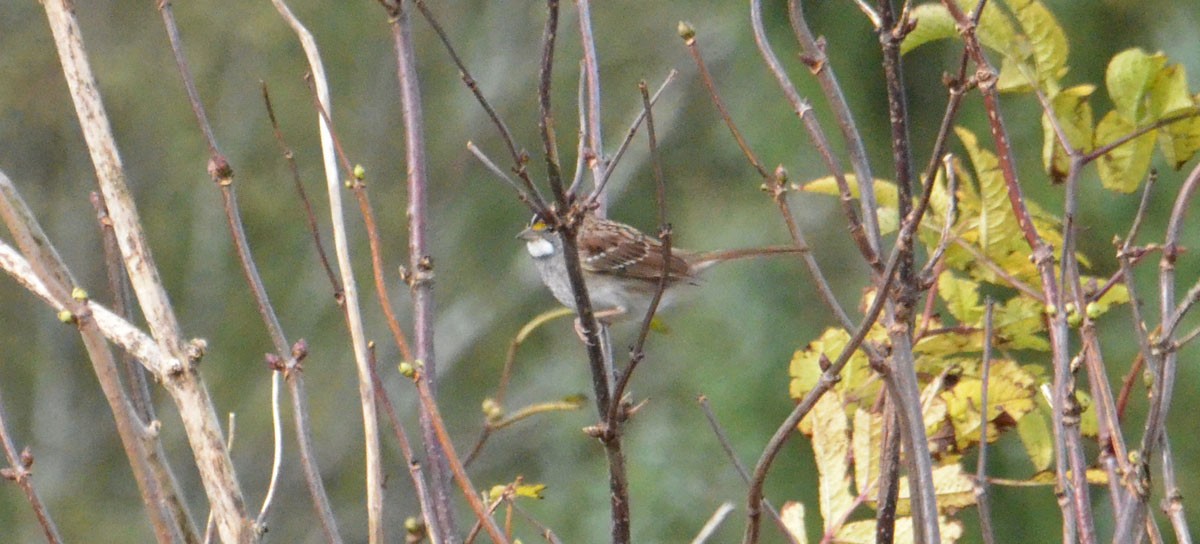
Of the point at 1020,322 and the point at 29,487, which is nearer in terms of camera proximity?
the point at 29,487

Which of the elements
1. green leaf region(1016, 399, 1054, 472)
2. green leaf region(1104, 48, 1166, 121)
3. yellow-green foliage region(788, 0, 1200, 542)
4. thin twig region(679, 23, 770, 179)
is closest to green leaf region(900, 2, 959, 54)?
yellow-green foliage region(788, 0, 1200, 542)

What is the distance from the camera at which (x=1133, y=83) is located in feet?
6.15

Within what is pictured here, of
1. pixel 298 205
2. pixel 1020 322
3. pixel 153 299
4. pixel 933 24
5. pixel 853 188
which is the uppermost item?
pixel 298 205

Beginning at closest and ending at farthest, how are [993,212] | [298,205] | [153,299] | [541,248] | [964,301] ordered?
[153,299]
[993,212]
[964,301]
[541,248]
[298,205]

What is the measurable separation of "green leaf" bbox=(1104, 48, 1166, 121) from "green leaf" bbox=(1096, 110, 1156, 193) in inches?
0.6

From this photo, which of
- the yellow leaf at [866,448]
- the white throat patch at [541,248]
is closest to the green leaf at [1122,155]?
the yellow leaf at [866,448]

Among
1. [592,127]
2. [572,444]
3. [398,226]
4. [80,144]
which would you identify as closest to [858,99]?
[592,127]

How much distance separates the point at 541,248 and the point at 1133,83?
295 cm

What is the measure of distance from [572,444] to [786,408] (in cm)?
539

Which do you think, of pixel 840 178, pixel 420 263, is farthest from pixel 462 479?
pixel 840 178

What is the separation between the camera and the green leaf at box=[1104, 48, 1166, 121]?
1.87 m

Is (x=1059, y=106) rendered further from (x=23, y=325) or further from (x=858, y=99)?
(x=23, y=325)

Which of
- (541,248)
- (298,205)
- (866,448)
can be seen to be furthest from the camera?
(298,205)

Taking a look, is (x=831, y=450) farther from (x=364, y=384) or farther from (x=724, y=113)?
(x=364, y=384)
